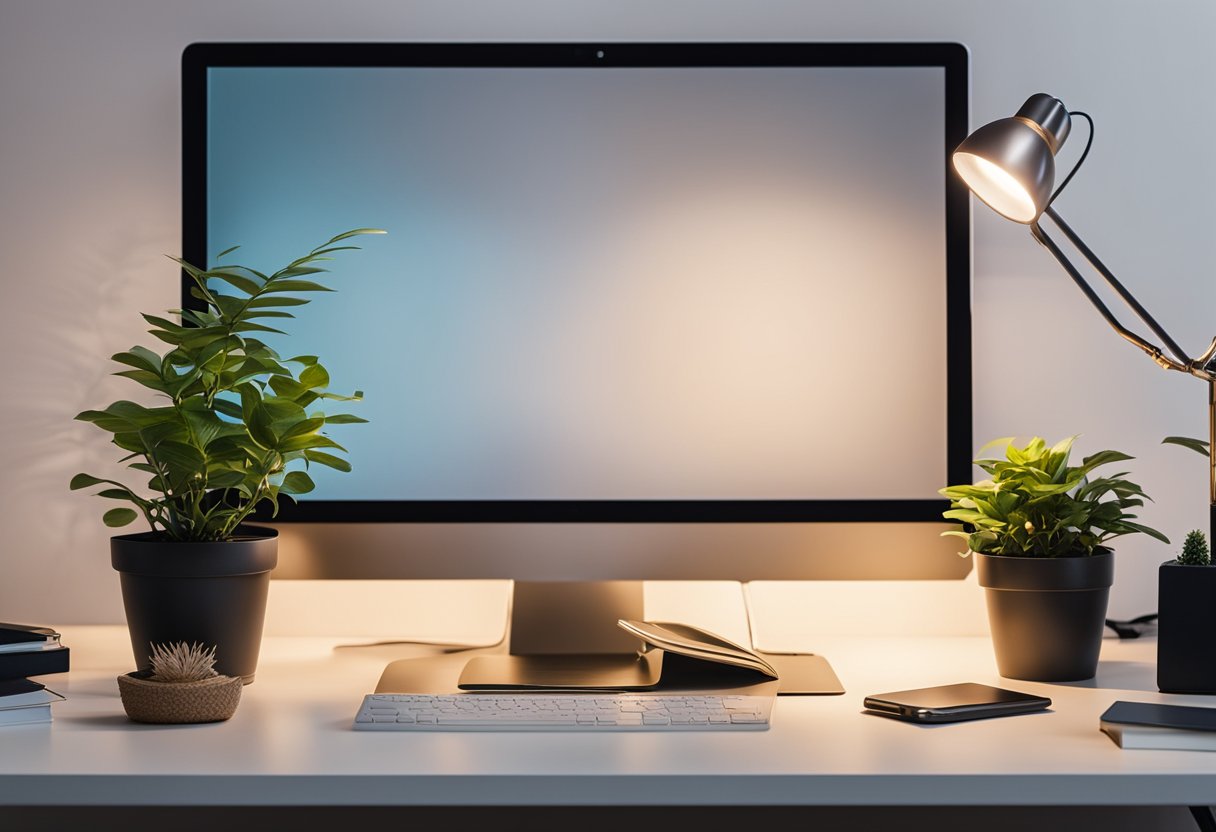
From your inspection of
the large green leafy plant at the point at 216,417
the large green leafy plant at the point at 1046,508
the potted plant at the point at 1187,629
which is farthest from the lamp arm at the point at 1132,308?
the large green leafy plant at the point at 216,417

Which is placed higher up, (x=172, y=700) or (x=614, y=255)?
(x=614, y=255)

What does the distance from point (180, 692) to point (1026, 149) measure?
94cm

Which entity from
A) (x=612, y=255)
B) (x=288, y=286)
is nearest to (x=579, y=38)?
(x=612, y=255)

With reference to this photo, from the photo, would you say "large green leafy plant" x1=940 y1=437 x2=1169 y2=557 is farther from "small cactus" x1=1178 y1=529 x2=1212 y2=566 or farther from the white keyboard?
the white keyboard

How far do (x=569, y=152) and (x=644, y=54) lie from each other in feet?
0.47

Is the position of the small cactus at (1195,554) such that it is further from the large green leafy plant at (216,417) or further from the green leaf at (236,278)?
the green leaf at (236,278)

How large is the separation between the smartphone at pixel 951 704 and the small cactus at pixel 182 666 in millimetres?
589

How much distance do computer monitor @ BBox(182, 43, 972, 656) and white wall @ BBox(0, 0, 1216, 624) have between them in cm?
24

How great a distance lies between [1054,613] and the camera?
Result: 1066 millimetres

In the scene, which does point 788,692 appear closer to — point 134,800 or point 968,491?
point 968,491

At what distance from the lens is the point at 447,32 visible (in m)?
1.42

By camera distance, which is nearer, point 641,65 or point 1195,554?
point 1195,554

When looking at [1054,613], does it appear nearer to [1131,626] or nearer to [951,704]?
[951,704]

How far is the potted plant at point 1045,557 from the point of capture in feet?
3.50
